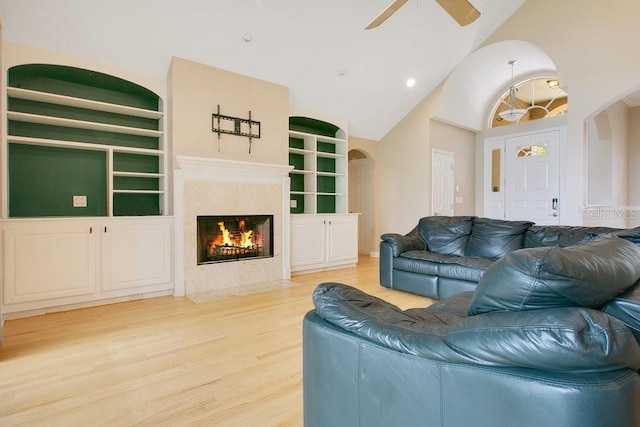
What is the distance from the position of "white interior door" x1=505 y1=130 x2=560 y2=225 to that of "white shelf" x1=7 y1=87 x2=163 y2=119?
255 inches

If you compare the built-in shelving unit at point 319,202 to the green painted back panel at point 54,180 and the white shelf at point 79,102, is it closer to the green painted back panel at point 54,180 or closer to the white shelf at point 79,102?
the white shelf at point 79,102

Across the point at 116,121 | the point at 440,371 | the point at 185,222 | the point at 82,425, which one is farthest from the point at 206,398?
the point at 116,121

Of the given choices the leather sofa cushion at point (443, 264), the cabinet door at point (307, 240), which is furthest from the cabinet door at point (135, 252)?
the leather sofa cushion at point (443, 264)

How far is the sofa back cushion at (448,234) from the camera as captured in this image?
4176mm

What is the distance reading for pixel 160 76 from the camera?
4117 millimetres

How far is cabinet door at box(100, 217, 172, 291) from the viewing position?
3.57 metres

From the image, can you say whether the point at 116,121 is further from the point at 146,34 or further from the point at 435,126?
the point at 435,126

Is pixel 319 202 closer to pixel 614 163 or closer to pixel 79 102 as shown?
pixel 79 102

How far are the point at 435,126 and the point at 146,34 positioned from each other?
4.97 metres

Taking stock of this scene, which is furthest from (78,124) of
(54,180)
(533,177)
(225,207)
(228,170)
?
(533,177)

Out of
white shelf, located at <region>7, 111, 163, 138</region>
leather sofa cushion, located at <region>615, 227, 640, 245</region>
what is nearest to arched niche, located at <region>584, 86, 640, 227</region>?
leather sofa cushion, located at <region>615, 227, 640, 245</region>

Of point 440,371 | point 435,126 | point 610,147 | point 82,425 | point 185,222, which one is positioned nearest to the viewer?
point 440,371

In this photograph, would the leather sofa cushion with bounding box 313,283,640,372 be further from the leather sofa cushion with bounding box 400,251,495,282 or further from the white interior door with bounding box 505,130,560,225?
A: the white interior door with bounding box 505,130,560,225

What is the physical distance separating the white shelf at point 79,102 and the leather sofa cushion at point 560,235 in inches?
180
